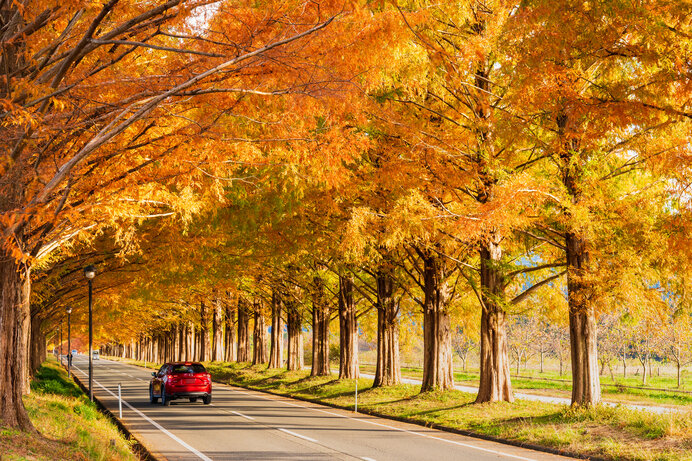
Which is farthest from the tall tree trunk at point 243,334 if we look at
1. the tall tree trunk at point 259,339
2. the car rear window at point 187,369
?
the car rear window at point 187,369

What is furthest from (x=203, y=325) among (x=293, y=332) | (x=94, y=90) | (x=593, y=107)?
(x=593, y=107)

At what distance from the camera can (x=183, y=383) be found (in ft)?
83.3

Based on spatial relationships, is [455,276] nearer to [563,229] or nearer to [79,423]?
[563,229]

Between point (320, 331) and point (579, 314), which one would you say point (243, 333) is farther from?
point (579, 314)

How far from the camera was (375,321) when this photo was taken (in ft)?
131

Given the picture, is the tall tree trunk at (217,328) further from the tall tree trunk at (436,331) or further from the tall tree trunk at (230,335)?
the tall tree trunk at (436,331)

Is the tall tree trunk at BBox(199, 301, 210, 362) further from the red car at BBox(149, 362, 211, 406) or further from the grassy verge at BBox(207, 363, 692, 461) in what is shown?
the grassy verge at BBox(207, 363, 692, 461)

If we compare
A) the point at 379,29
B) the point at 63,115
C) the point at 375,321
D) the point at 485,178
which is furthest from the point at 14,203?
the point at 375,321

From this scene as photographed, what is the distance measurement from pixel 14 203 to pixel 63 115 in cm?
301

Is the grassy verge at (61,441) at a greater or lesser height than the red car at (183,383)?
greater

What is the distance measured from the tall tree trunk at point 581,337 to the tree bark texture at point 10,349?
11.5 meters

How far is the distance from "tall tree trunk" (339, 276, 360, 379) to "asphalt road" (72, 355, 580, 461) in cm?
717

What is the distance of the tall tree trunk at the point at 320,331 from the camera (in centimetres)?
3501

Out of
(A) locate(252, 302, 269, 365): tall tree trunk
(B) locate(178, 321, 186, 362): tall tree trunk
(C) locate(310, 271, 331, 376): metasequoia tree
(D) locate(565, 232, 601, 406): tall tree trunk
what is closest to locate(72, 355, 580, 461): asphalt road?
(D) locate(565, 232, 601, 406): tall tree trunk
